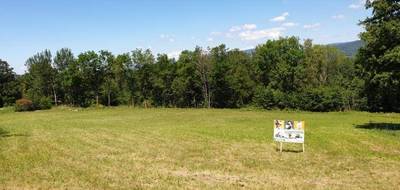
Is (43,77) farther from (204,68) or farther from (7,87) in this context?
(204,68)

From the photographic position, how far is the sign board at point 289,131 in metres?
20.8

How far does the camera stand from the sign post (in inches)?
819

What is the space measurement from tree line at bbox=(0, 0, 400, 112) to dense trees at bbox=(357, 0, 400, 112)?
106ft

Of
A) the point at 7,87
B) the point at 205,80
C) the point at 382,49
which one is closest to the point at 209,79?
the point at 205,80

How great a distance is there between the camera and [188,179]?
14.6 metres

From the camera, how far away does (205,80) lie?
258ft

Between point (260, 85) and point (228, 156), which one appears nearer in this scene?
point (228, 156)

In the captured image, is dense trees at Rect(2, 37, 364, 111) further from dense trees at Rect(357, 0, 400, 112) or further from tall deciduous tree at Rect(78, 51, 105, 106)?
dense trees at Rect(357, 0, 400, 112)

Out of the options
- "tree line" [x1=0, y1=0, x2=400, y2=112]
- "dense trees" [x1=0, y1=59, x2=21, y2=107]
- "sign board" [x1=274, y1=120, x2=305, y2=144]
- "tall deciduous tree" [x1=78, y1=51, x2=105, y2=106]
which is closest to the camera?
"sign board" [x1=274, y1=120, x2=305, y2=144]

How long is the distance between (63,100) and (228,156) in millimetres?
82138

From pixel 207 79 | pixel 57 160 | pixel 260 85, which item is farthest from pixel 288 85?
pixel 57 160

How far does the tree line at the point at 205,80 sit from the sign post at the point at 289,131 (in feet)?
149

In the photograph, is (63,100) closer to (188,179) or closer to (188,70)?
(188,70)

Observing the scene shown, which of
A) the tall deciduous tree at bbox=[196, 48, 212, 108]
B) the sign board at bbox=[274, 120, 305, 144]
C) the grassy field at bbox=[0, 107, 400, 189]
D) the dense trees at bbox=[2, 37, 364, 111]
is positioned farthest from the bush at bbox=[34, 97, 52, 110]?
the sign board at bbox=[274, 120, 305, 144]
